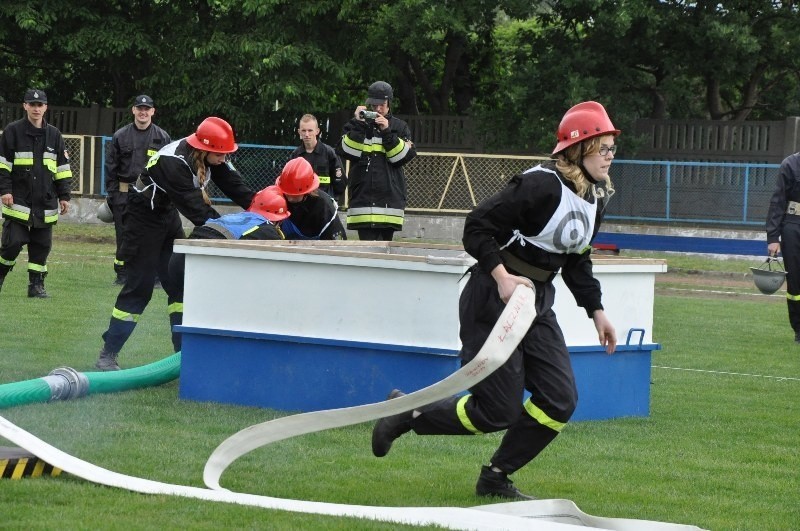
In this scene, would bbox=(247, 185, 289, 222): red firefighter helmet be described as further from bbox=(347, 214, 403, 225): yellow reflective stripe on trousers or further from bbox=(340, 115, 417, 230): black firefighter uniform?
bbox=(347, 214, 403, 225): yellow reflective stripe on trousers

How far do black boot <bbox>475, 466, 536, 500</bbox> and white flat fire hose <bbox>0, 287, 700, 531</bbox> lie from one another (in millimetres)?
353

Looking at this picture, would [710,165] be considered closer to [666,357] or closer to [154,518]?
[666,357]

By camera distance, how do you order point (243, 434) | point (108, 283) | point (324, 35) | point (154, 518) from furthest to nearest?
point (324, 35) → point (108, 283) → point (243, 434) → point (154, 518)

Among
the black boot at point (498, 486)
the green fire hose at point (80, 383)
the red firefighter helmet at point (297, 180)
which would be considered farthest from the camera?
the red firefighter helmet at point (297, 180)

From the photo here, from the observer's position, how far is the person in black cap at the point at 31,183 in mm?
13406

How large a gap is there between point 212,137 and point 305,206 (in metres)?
1.26

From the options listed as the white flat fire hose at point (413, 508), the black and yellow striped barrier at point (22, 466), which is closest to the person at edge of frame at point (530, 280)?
the white flat fire hose at point (413, 508)

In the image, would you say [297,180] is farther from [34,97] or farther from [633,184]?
[633,184]

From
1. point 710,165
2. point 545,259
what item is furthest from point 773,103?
point 545,259

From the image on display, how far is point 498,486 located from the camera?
617cm

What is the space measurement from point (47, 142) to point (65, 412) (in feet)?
21.0

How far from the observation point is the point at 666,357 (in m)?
12.0

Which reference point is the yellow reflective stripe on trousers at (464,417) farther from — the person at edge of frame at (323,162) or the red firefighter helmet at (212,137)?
the person at edge of frame at (323,162)

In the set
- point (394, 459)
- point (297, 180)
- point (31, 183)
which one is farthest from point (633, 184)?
point (394, 459)
